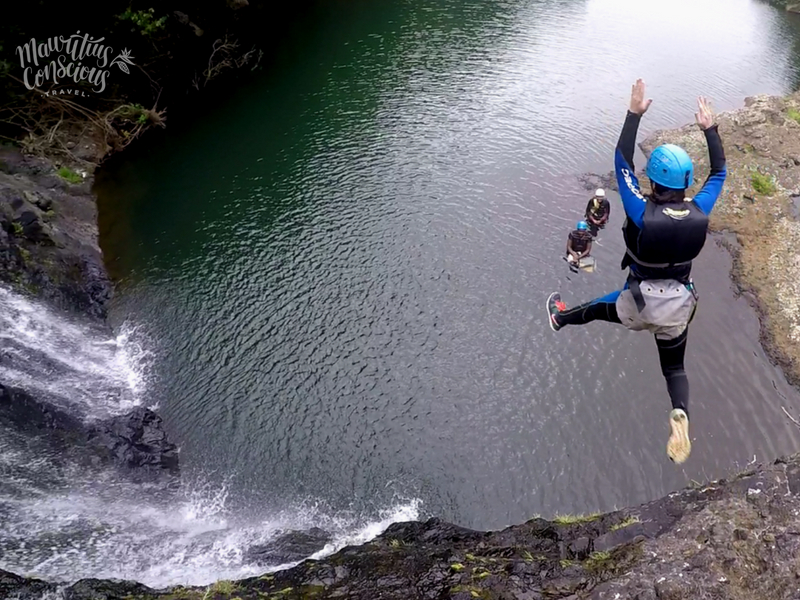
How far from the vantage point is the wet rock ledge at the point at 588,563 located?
230 inches

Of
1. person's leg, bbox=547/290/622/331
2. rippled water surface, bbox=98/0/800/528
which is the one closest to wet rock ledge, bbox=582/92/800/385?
rippled water surface, bbox=98/0/800/528

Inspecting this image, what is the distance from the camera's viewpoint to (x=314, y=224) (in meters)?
19.5

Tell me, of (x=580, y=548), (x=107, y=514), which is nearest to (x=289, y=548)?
(x=107, y=514)

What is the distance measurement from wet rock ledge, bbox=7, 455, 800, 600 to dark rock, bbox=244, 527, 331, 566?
4.28 feet

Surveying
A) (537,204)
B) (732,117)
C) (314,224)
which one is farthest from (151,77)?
(732,117)

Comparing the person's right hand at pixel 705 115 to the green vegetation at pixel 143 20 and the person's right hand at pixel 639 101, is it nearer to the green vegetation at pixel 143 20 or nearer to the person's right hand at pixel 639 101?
the person's right hand at pixel 639 101

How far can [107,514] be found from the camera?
11070 millimetres

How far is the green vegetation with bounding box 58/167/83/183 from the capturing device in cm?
2036

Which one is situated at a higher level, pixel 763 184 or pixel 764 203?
pixel 763 184

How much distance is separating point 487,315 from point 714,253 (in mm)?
9547

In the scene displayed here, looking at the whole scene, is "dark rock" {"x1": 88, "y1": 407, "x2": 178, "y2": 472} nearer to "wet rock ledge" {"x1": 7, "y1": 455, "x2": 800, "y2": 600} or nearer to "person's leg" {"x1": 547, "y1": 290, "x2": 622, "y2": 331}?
"wet rock ledge" {"x1": 7, "y1": 455, "x2": 800, "y2": 600}

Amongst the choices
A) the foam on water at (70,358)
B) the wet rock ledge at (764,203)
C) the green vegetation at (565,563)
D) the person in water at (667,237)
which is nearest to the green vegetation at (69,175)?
the foam on water at (70,358)

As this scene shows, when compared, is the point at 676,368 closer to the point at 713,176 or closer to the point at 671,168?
the point at 713,176

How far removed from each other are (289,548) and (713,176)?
9380 mm
